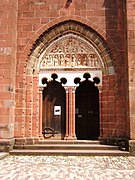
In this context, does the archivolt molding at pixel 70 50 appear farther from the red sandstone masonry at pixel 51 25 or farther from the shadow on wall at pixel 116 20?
the shadow on wall at pixel 116 20

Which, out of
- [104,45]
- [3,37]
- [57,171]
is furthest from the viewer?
[104,45]

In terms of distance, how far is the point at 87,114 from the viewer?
33.4ft

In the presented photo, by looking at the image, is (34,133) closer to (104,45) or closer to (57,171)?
(57,171)

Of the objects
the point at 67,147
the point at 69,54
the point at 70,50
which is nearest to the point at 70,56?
the point at 69,54

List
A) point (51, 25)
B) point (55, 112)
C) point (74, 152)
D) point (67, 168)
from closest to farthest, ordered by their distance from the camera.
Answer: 1. point (67, 168)
2. point (74, 152)
3. point (51, 25)
4. point (55, 112)

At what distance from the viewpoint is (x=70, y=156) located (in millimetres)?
7887

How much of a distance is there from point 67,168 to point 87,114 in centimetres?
A: 427

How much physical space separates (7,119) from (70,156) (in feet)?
7.85

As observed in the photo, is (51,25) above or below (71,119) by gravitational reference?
above

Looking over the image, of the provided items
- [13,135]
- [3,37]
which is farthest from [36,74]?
[13,135]

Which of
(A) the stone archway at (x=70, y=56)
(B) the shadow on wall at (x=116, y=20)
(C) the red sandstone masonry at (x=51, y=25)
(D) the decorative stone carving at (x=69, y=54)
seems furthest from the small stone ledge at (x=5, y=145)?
(B) the shadow on wall at (x=116, y=20)

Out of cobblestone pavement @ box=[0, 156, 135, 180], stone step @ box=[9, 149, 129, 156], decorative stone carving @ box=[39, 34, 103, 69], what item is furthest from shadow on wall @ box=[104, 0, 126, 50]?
cobblestone pavement @ box=[0, 156, 135, 180]

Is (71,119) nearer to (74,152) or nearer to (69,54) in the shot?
(74,152)

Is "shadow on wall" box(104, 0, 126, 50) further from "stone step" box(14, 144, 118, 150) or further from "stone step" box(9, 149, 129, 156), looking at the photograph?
"stone step" box(9, 149, 129, 156)
